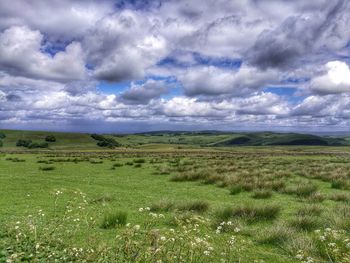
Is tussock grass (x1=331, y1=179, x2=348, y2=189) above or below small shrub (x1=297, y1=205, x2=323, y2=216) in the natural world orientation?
below

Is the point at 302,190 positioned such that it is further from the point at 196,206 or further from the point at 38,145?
the point at 38,145

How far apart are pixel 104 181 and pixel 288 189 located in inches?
501

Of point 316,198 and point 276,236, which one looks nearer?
point 276,236

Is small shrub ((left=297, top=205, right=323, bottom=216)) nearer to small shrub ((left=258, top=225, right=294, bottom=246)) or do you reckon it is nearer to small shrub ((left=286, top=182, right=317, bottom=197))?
small shrub ((left=258, top=225, right=294, bottom=246))

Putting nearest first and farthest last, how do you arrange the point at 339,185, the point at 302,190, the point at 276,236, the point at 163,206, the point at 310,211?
the point at 276,236
the point at 310,211
the point at 163,206
the point at 302,190
the point at 339,185

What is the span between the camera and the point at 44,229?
9.73 meters

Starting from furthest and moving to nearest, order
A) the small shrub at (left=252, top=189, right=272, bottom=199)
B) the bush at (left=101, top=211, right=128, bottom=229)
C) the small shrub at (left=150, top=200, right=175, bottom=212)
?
the small shrub at (left=252, top=189, right=272, bottom=199) → the small shrub at (left=150, top=200, right=175, bottom=212) → the bush at (left=101, top=211, right=128, bottom=229)

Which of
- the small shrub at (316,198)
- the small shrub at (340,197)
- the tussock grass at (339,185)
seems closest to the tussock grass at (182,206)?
the small shrub at (316,198)

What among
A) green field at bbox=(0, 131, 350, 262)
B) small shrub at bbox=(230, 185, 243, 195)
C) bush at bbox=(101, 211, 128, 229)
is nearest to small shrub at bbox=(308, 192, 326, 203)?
green field at bbox=(0, 131, 350, 262)

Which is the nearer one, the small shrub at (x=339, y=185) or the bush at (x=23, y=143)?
the small shrub at (x=339, y=185)

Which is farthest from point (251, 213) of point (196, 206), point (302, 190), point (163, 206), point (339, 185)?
point (339, 185)

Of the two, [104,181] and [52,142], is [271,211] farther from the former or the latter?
A: [52,142]

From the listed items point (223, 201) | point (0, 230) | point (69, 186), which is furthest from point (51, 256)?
point (69, 186)

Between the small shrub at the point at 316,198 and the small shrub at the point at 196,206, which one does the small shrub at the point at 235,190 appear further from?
the small shrub at the point at 196,206
